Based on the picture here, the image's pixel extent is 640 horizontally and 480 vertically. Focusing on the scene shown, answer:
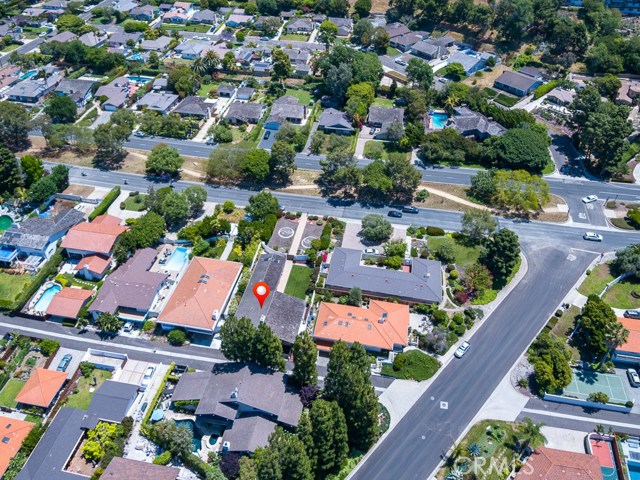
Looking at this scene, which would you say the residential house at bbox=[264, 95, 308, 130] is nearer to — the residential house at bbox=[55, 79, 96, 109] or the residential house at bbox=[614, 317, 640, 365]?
the residential house at bbox=[55, 79, 96, 109]

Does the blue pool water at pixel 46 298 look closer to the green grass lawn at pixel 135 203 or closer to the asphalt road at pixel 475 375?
the green grass lawn at pixel 135 203

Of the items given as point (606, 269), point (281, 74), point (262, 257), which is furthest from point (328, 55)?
point (606, 269)


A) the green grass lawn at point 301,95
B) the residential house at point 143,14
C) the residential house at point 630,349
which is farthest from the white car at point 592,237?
the residential house at point 143,14

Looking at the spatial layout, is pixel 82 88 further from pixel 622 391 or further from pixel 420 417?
pixel 622 391

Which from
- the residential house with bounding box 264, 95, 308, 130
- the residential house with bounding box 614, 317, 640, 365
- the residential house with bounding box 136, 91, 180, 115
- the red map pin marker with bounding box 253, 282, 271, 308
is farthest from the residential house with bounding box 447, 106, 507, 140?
the residential house with bounding box 136, 91, 180, 115

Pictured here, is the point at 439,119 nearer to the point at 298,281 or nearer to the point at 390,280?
the point at 390,280
